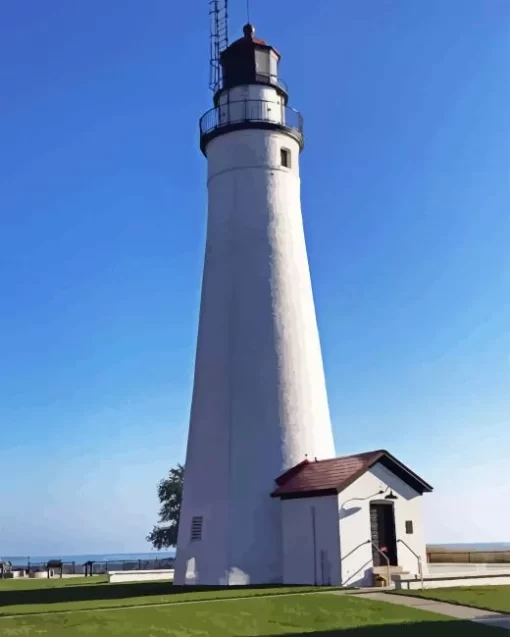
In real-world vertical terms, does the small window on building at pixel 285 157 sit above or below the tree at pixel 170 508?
above

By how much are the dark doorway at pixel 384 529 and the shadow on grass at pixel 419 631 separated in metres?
8.32

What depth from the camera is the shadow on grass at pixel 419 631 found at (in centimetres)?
1277

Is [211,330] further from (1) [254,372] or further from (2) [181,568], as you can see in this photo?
(2) [181,568]

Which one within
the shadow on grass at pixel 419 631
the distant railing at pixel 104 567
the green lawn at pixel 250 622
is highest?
the distant railing at pixel 104 567

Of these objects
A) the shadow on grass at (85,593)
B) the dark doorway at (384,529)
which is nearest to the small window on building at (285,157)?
the dark doorway at (384,529)

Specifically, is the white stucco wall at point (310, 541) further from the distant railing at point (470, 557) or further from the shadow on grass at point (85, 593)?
the distant railing at point (470, 557)

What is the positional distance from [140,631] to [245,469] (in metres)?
11.0

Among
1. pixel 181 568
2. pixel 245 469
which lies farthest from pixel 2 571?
pixel 245 469

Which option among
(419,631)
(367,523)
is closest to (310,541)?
(367,523)

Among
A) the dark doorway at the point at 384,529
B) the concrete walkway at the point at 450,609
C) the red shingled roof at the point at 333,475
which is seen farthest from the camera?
the dark doorway at the point at 384,529

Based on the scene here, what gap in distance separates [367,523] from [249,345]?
6.68 meters

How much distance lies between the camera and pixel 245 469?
23781mm

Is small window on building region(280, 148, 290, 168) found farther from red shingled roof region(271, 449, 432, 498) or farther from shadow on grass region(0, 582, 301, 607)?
shadow on grass region(0, 582, 301, 607)

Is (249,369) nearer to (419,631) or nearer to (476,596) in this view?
(476,596)
